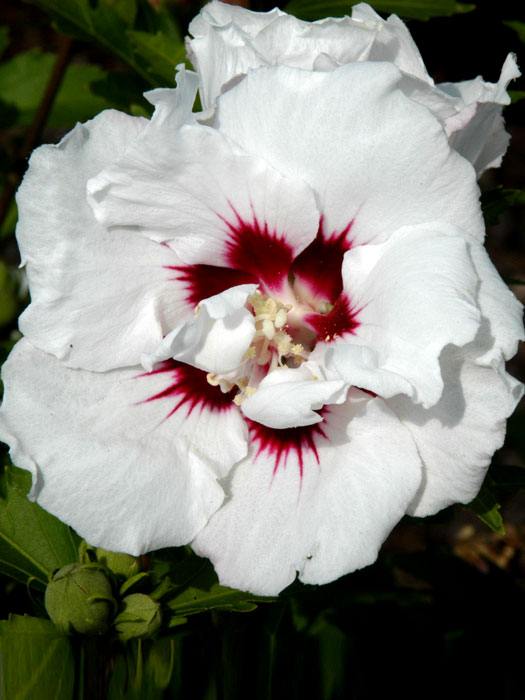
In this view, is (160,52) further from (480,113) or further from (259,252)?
(480,113)

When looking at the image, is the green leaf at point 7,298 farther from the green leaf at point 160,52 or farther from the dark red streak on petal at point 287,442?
the dark red streak on petal at point 287,442

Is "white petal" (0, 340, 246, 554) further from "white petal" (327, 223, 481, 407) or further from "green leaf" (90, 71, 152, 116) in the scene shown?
"green leaf" (90, 71, 152, 116)

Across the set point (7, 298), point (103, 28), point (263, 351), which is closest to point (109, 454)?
point (263, 351)

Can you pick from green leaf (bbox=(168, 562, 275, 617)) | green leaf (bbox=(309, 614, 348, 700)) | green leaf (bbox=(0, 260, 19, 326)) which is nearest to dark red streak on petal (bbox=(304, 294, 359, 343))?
green leaf (bbox=(168, 562, 275, 617))

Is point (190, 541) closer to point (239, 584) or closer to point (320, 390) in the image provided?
point (239, 584)

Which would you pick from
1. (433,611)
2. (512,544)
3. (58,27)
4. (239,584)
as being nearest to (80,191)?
(239,584)

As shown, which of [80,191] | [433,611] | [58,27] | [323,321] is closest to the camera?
[80,191]

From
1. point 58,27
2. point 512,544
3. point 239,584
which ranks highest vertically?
point 58,27
